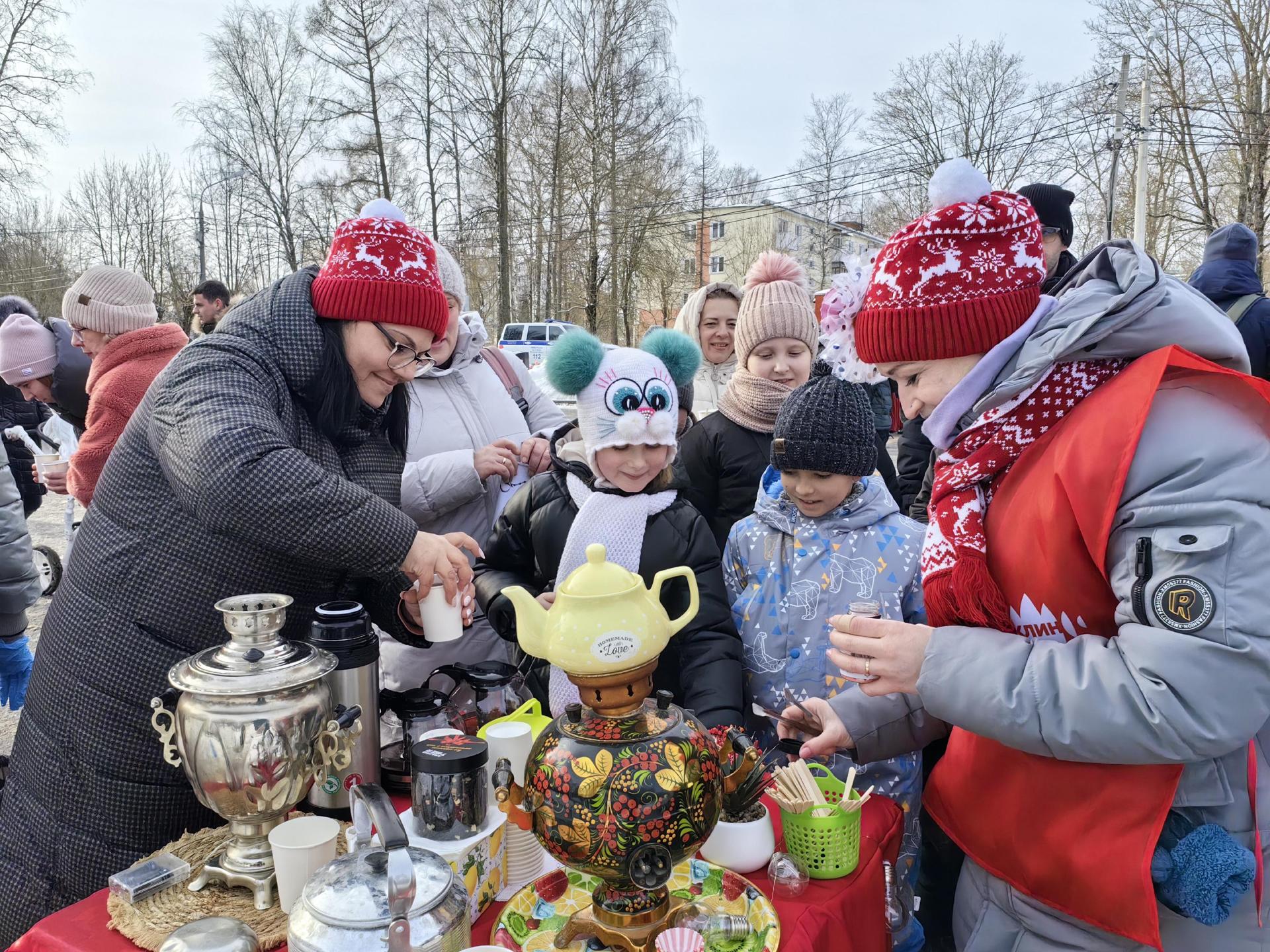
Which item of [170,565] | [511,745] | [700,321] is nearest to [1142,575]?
[511,745]

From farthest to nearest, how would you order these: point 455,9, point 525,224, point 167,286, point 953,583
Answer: point 167,286 → point 525,224 → point 455,9 → point 953,583

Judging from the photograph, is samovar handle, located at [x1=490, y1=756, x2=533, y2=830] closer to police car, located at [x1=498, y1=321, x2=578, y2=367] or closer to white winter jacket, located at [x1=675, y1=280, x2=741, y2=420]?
white winter jacket, located at [x1=675, y1=280, x2=741, y2=420]

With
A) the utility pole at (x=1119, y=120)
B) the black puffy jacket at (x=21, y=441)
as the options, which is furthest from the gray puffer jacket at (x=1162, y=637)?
the utility pole at (x=1119, y=120)

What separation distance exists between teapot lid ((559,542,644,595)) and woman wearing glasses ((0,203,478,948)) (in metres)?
0.43

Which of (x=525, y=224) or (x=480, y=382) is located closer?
(x=480, y=382)

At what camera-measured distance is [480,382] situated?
280 centimetres

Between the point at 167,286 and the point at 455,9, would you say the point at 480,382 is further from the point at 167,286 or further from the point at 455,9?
the point at 167,286

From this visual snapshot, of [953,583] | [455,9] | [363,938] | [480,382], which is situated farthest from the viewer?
[455,9]

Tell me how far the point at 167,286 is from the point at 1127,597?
36.0 meters

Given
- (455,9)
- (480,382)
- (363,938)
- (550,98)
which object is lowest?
(363,938)

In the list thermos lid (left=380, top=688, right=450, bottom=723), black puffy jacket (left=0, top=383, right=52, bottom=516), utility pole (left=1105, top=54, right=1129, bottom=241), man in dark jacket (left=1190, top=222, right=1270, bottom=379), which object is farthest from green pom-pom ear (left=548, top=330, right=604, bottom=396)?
utility pole (left=1105, top=54, right=1129, bottom=241)

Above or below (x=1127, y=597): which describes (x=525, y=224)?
above

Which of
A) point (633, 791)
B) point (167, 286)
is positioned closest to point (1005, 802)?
point (633, 791)

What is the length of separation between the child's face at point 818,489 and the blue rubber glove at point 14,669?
12.8ft
